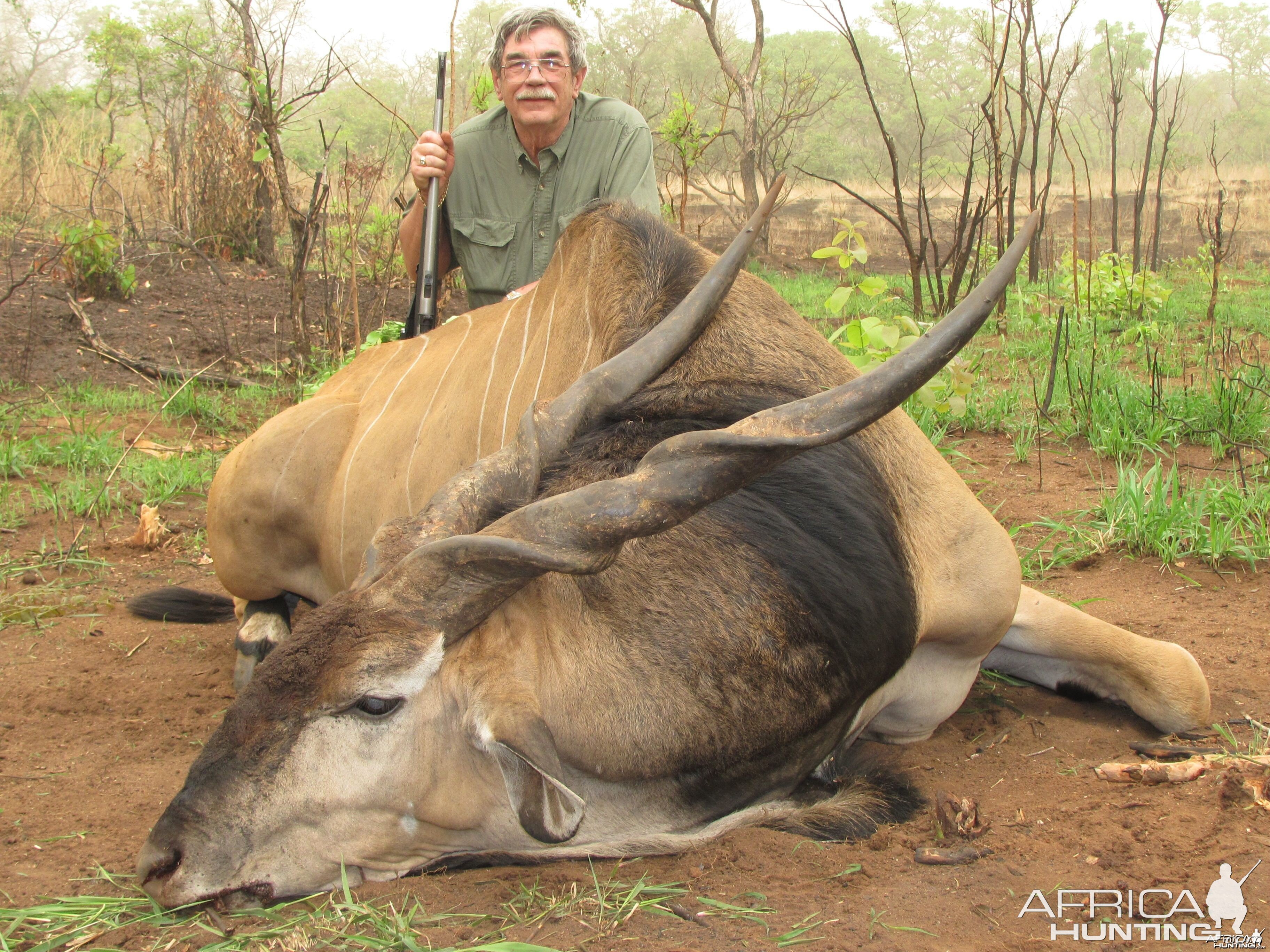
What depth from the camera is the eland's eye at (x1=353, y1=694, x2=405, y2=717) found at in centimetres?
190

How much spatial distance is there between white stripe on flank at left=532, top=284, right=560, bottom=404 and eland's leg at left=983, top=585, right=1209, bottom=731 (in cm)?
128

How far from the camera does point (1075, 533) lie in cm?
357

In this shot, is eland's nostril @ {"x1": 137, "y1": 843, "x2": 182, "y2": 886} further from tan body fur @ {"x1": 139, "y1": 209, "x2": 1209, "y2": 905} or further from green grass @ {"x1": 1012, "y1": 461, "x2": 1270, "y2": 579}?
green grass @ {"x1": 1012, "y1": 461, "x2": 1270, "y2": 579}

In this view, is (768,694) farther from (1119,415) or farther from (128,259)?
(128,259)

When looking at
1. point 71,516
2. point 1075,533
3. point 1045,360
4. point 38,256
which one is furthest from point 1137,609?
point 38,256

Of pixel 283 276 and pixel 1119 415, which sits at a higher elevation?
pixel 283 276

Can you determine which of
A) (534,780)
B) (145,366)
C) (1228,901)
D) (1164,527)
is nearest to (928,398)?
(1164,527)

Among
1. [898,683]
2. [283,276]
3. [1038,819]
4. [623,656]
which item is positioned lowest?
[1038,819]

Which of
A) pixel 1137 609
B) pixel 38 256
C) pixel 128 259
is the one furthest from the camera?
pixel 128 259

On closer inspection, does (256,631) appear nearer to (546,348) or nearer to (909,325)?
(546,348)

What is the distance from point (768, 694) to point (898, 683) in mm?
485

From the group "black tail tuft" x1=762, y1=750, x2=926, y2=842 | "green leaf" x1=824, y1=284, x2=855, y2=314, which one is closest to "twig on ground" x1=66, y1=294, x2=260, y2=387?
"green leaf" x1=824, y1=284, x2=855, y2=314

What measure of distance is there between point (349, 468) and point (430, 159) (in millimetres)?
1338

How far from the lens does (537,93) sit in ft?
13.7
